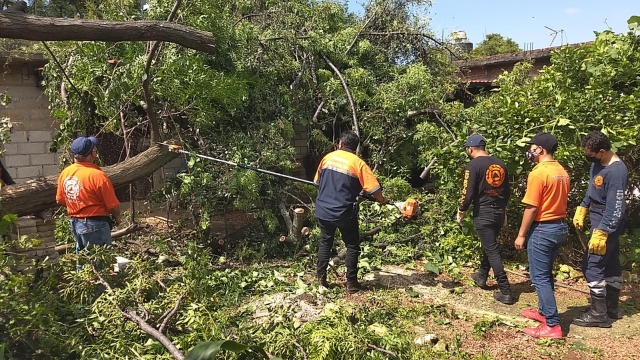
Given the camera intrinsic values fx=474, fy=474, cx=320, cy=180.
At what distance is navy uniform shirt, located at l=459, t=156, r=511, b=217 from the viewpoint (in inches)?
190

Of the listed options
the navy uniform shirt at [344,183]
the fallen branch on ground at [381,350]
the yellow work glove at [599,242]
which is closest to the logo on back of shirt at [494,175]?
the yellow work glove at [599,242]

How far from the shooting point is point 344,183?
4898mm

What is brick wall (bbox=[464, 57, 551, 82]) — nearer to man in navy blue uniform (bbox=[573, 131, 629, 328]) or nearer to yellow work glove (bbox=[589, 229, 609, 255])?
man in navy blue uniform (bbox=[573, 131, 629, 328])

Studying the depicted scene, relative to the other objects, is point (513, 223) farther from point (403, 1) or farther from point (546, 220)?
point (403, 1)

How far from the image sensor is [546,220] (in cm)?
407

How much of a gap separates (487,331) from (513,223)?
1915mm

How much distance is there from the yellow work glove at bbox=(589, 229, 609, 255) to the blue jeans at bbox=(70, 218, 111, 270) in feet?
14.6

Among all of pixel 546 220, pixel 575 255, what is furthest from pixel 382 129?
pixel 546 220

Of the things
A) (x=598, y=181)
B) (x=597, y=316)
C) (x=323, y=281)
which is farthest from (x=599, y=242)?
(x=323, y=281)

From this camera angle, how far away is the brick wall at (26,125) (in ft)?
23.2

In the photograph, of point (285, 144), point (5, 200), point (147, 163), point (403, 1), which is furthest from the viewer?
point (403, 1)

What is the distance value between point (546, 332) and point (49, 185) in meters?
4.86

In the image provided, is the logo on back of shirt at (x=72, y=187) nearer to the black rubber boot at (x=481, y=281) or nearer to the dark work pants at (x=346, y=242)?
the dark work pants at (x=346, y=242)

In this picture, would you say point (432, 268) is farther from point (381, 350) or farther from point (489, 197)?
point (381, 350)
